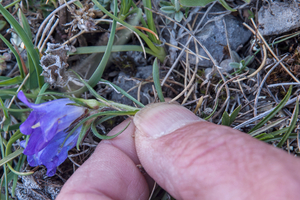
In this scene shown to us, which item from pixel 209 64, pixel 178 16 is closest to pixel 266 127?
pixel 209 64

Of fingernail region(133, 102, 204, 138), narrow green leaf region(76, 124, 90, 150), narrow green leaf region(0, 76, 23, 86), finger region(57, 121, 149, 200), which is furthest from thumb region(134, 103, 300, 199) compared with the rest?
narrow green leaf region(0, 76, 23, 86)

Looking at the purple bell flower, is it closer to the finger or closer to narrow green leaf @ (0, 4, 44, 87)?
the finger

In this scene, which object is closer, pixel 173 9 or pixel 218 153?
pixel 218 153

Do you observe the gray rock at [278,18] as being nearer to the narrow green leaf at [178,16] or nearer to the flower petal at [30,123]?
the narrow green leaf at [178,16]

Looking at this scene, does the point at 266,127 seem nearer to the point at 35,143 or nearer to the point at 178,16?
the point at 178,16

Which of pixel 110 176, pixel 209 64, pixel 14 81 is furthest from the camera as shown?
pixel 209 64

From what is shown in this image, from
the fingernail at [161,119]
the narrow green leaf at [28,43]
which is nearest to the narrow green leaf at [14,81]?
the narrow green leaf at [28,43]
